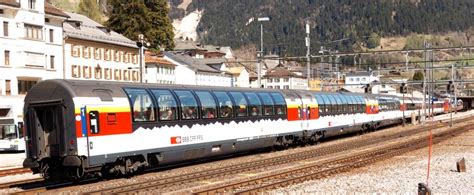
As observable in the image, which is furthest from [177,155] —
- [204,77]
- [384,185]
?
[204,77]

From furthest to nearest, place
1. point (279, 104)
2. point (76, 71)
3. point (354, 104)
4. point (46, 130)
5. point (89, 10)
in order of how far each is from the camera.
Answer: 1. point (89, 10)
2. point (76, 71)
3. point (354, 104)
4. point (279, 104)
5. point (46, 130)

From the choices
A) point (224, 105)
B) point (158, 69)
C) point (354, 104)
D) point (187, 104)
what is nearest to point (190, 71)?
point (158, 69)

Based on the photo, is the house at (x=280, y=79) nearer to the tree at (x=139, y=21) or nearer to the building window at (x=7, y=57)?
the tree at (x=139, y=21)

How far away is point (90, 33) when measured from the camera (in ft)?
241

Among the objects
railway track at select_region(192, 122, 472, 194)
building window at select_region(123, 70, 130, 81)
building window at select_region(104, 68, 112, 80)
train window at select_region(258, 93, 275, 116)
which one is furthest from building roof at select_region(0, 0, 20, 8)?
railway track at select_region(192, 122, 472, 194)

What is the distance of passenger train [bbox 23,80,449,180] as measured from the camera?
19.4 m

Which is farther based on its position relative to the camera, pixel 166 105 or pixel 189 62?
pixel 189 62

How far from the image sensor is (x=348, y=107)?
45.8 meters

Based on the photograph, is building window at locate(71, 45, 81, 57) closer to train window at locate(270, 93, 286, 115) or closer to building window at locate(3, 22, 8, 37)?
building window at locate(3, 22, 8, 37)

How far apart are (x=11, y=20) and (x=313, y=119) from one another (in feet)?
108

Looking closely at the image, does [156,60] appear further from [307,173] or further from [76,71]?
[307,173]

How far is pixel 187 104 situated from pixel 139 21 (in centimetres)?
6697

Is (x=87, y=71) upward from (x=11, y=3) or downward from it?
downward

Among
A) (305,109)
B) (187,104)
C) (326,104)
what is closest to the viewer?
(187,104)
